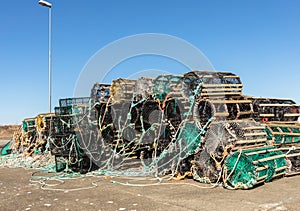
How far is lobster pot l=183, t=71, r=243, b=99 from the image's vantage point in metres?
6.75

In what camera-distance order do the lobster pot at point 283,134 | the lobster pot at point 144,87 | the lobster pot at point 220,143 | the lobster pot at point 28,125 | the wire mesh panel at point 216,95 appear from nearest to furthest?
1. the lobster pot at point 220,143
2. the wire mesh panel at point 216,95
3. the lobster pot at point 283,134
4. the lobster pot at point 144,87
5. the lobster pot at point 28,125

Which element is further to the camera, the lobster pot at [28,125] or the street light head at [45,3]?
the street light head at [45,3]

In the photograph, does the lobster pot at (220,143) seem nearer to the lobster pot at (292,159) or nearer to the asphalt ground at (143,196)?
the asphalt ground at (143,196)

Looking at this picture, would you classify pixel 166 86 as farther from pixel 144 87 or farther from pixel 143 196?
pixel 143 196

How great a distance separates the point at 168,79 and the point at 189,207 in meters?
3.75

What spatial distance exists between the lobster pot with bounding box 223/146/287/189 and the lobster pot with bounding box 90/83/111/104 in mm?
4075

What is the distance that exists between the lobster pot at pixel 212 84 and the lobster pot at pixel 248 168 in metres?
1.51

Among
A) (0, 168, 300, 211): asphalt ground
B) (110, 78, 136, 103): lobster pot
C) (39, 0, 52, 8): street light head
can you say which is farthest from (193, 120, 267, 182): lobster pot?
(39, 0, 52, 8): street light head

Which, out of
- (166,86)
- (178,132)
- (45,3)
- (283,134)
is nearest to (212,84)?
(166,86)

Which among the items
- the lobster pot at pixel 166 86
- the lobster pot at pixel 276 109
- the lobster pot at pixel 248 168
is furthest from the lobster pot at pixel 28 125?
the lobster pot at pixel 248 168

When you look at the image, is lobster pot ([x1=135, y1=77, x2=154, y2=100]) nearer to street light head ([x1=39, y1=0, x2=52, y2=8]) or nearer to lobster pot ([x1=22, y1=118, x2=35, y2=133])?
lobster pot ([x1=22, y1=118, x2=35, y2=133])

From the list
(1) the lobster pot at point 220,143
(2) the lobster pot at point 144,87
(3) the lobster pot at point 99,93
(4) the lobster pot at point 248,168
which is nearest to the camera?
(4) the lobster pot at point 248,168

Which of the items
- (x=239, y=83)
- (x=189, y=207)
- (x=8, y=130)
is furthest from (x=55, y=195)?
(x=8, y=130)

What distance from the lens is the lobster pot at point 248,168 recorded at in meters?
5.54
